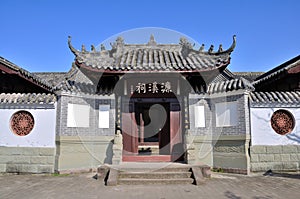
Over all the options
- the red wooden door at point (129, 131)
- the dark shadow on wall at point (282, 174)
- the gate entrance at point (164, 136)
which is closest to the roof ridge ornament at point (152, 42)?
the gate entrance at point (164, 136)

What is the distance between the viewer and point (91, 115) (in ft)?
26.7

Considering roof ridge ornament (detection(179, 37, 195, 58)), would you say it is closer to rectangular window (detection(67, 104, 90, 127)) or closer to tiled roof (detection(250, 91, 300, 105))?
tiled roof (detection(250, 91, 300, 105))

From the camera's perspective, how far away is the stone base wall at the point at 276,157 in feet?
24.1

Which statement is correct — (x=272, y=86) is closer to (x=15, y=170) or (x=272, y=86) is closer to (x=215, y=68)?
(x=215, y=68)

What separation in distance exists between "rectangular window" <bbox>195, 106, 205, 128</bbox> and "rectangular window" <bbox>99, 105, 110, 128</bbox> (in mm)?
3143

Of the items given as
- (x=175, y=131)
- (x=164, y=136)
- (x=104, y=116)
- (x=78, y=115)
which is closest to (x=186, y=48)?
(x=175, y=131)

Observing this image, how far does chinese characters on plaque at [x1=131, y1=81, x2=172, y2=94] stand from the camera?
7.85 metres

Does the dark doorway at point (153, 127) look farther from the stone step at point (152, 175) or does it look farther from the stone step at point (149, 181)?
the stone step at point (149, 181)

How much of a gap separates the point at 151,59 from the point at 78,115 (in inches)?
132

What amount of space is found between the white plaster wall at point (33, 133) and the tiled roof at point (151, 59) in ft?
7.47

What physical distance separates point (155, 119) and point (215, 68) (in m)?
6.20

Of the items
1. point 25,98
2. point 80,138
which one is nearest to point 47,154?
point 80,138

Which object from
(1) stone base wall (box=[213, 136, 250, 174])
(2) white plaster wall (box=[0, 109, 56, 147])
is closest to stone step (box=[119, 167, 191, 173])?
(1) stone base wall (box=[213, 136, 250, 174])

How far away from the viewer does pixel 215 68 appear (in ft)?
23.5
